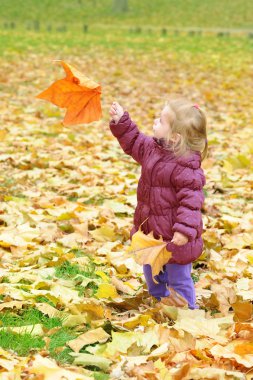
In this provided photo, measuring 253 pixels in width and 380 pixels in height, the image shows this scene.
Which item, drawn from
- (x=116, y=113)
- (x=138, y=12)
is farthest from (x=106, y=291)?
(x=138, y=12)

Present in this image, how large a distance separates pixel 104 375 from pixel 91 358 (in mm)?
113

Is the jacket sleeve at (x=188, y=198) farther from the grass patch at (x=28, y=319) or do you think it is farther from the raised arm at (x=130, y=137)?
the grass patch at (x=28, y=319)

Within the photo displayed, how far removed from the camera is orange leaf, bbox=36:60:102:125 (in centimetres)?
358

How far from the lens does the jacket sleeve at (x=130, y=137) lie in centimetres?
360

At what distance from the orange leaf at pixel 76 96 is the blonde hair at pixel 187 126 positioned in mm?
423

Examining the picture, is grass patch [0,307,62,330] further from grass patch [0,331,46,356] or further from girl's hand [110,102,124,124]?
girl's hand [110,102,124,124]

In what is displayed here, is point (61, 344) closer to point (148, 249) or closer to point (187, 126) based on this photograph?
point (148, 249)

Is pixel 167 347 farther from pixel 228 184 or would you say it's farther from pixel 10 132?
pixel 10 132

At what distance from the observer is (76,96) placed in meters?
3.69

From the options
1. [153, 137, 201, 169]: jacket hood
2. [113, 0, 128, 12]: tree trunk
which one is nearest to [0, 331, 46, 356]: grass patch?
[153, 137, 201, 169]: jacket hood

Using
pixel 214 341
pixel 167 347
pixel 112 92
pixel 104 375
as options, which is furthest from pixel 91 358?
pixel 112 92

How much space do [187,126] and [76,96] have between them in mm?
618

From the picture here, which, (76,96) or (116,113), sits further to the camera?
(76,96)

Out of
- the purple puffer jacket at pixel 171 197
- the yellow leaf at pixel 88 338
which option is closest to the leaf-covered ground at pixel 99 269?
the yellow leaf at pixel 88 338
